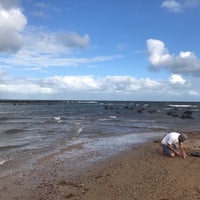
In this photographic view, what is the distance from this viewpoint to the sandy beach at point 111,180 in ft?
31.9

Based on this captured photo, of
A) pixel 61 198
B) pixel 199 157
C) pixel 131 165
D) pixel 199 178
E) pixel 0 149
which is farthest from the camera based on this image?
pixel 0 149

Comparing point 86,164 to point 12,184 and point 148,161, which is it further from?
point 12,184

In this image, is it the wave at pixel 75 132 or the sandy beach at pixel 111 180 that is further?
the wave at pixel 75 132

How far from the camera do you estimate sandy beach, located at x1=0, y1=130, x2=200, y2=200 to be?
9.73m

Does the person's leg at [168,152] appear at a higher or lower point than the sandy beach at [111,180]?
higher

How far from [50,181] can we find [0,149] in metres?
9.28

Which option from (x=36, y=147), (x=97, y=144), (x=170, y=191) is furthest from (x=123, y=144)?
(x=170, y=191)

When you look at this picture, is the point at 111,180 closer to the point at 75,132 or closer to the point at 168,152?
the point at 168,152

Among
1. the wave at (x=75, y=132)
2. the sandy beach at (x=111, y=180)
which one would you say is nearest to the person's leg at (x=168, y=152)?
the sandy beach at (x=111, y=180)

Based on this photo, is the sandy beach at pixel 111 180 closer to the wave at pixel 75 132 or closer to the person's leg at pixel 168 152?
the person's leg at pixel 168 152

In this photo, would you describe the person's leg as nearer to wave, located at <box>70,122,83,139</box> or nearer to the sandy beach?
the sandy beach

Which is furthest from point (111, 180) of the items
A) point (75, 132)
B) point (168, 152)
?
point (75, 132)

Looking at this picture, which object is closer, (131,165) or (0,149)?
(131,165)

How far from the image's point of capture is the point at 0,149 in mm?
19828
